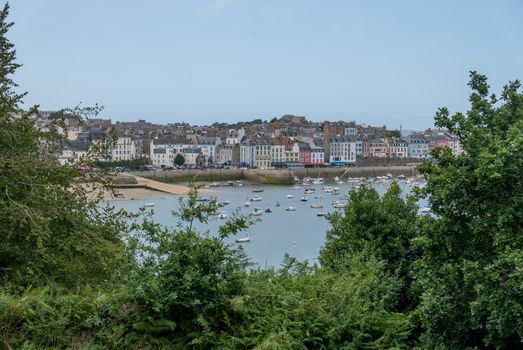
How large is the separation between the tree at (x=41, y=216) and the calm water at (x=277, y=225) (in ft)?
5.18

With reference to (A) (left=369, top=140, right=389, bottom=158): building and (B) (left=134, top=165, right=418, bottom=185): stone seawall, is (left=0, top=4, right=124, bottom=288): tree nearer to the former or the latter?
(B) (left=134, top=165, right=418, bottom=185): stone seawall

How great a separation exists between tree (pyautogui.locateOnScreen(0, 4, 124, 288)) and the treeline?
3cm

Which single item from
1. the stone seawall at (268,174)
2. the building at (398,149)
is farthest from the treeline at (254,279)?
the building at (398,149)

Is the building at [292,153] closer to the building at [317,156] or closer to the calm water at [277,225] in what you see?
the building at [317,156]

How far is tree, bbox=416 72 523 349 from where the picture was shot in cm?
677

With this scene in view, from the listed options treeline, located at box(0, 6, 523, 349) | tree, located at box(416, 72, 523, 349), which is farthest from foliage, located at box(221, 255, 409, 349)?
tree, located at box(416, 72, 523, 349)

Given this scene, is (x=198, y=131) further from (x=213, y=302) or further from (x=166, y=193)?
(x=213, y=302)

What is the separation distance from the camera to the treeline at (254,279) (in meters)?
6.52

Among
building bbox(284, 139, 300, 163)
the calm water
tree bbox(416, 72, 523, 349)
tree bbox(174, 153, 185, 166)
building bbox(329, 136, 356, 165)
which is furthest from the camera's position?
building bbox(329, 136, 356, 165)

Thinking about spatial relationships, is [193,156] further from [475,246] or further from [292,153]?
[475,246]

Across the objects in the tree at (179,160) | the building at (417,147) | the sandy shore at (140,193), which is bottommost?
the sandy shore at (140,193)

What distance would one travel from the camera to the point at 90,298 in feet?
22.7

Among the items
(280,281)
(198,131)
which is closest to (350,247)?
(280,281)

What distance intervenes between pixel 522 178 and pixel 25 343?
512cm
